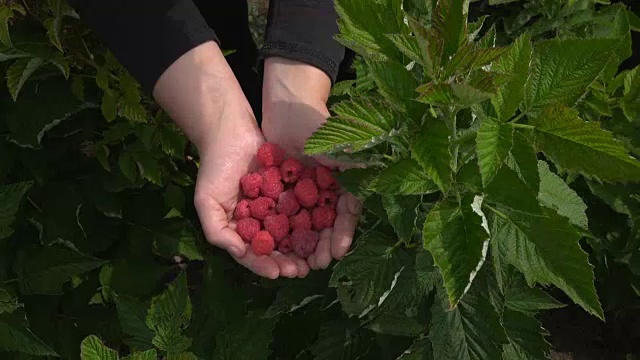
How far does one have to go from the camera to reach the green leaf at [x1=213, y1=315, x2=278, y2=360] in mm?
1518

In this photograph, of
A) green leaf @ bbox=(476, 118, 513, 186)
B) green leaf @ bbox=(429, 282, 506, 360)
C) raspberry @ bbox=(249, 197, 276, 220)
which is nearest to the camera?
green leaf @ bbox=(476, 118, 513, 186)

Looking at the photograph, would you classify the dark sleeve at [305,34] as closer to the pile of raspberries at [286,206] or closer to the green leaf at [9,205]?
the pile of raspberries at [286,206]

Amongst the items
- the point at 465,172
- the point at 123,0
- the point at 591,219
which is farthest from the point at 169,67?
the point at 591,219

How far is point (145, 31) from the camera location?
155 centimetres

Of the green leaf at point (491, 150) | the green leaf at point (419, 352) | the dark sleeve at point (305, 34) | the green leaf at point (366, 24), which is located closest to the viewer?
the green leaf at point (491, 150)

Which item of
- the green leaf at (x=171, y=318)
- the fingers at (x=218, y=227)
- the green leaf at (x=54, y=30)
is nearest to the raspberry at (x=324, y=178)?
the fingers at (x=218, y=227)

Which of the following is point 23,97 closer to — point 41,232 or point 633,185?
point 41,232

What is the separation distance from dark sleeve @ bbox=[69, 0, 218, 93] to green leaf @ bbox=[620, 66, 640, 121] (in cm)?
114

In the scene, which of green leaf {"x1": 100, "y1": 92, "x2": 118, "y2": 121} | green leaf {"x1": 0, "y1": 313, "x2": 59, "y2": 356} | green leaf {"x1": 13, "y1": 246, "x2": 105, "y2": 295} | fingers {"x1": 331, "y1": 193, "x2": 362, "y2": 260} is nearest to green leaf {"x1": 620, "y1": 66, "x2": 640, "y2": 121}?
fingers {"x1": 331, "y1": 193, "x2": 362, "y2": 260}

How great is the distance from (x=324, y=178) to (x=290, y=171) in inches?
3.6

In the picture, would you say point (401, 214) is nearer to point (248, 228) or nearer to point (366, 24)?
point (366, 24)

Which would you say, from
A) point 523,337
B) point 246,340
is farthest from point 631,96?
point 246,340

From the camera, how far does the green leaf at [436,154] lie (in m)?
1.03

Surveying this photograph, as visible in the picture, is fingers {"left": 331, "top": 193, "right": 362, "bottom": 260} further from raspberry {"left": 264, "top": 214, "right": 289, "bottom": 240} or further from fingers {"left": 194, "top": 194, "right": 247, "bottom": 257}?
fingers {"left": 194, "top": 194, "right": 247, "bottom": 257}
